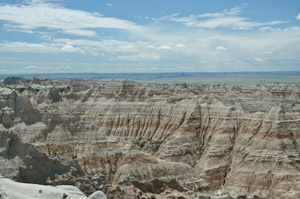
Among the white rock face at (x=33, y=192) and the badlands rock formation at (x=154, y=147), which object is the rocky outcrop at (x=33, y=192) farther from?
the badlands rock formation at (x=154, y=147)

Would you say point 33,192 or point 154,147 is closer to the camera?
point 33,192

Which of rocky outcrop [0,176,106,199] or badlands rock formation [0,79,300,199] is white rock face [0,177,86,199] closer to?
rocky outcrop [0,176,106,199]

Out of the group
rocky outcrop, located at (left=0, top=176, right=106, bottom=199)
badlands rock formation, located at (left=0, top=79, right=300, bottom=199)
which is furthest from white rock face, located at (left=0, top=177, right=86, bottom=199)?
badlands rock formation, located at (left=0, top=79, right=300, bottom=199)

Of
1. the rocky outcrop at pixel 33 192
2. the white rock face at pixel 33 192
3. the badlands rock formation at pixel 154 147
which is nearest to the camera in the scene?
the rocky outcrop at pixel 33 192

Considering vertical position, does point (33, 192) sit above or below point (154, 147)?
above

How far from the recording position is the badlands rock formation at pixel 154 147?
50438mm

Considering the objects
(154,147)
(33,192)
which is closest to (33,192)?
A: (33,192)

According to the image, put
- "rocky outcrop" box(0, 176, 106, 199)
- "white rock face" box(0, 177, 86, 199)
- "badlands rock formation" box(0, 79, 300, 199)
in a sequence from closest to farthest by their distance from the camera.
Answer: "rocky outcrop" box(0, 176, 106, 199), "white rock face" box(0, 177, 86, 199), "badlands rock formation" box(0, 79, 300, 199)

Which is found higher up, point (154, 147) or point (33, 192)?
point (33, 192)

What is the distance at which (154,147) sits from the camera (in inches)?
3551

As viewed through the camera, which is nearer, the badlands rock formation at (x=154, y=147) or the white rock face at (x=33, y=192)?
the white rock face at (x=33, y=192)

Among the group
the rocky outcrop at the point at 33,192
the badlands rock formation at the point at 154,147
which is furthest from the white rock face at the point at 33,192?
the badlands rock formation at the point at 154,147

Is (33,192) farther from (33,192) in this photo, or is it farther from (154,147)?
(154,147)

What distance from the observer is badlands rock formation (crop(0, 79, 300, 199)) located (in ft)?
165
